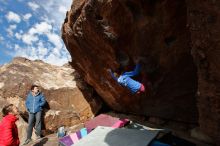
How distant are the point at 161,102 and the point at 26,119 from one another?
6.89 m

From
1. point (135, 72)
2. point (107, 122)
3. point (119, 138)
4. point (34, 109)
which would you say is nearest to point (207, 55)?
point (135, 72)

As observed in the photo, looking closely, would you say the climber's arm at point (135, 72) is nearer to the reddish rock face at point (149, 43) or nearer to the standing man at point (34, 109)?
the reddish rock face at point (149, 43)

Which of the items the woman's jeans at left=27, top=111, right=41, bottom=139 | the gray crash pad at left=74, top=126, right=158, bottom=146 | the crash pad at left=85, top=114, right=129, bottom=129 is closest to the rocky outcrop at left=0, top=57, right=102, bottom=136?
the woman's jeans at left=27, top=111, right=41, bottom=139

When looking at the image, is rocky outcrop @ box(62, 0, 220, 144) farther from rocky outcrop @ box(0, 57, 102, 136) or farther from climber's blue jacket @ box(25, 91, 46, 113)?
rocky outcrop @ box(0, 57, 102, 136)

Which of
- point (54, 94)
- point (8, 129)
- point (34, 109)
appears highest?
point (54, 94)

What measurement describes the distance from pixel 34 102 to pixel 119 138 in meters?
6.13

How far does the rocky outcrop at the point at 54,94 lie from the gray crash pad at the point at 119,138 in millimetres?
4808

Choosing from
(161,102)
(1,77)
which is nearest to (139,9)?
(161,102)

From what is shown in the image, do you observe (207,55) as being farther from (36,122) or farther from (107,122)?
(36,122)

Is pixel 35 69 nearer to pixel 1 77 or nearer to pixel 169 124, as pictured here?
pixel 1 77

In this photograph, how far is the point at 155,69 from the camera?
8836 mm

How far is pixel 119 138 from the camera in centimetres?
790

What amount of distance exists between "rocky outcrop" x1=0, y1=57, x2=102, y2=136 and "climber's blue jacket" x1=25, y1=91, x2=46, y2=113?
0.57 meters

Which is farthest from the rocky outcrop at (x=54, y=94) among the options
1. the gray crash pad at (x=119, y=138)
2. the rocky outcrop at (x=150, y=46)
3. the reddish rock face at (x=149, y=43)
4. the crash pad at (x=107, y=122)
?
the gray crash pad at (x=119, y=138)
